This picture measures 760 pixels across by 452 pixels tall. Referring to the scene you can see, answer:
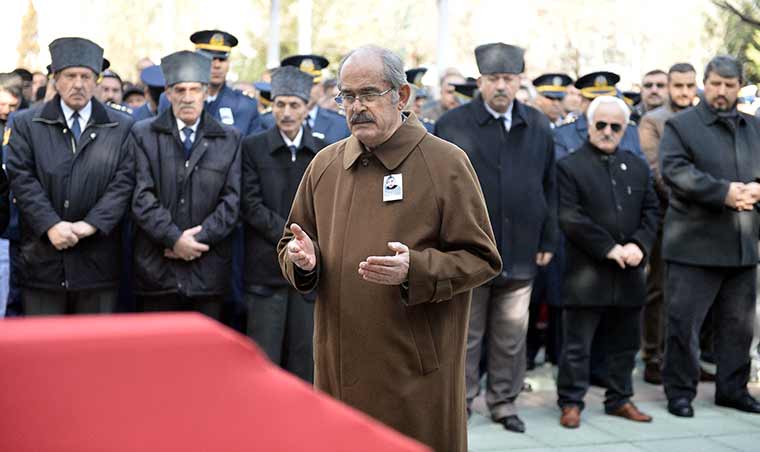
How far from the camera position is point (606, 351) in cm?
821

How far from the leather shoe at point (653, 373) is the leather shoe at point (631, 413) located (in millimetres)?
1390

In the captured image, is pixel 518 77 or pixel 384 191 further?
pixel 518 77

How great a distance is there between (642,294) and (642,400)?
3.48 feet

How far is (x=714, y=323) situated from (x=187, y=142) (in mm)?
4141

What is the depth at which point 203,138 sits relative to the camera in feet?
25.0

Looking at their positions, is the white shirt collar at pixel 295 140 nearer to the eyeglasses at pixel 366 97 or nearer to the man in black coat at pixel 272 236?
the man in black coat at pixel 272 236

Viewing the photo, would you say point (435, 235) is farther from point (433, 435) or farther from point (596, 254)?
point (596, 254)

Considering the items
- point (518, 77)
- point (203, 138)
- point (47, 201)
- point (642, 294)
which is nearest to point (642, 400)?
point (642, 294)

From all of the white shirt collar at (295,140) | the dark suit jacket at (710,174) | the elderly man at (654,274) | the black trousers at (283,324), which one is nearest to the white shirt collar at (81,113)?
the white shirt collar at (295,140)

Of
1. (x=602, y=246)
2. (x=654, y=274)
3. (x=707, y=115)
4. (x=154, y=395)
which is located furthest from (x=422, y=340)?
(x=654, y=274)

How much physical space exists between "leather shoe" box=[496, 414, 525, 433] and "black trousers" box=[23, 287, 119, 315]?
2718 millimetres

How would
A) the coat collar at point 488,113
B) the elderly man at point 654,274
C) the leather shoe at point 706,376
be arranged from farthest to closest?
the elderly man at point 654,274 → the leather shoe at point 706,376 → the coat collar at point 488,113

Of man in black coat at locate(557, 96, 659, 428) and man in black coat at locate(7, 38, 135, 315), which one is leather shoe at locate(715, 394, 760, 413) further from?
man in black coat at locate(7, 38, 135, 315)

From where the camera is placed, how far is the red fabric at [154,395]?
5.24ft
